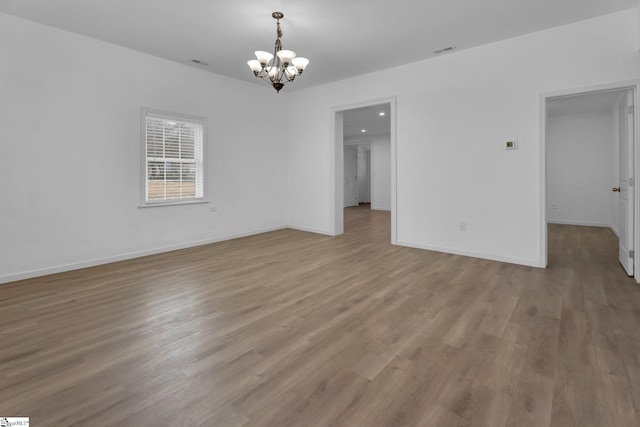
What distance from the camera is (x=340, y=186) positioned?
21.1 ft

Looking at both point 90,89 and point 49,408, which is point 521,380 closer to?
point 49,408

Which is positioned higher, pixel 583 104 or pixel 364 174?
pixel 583 104

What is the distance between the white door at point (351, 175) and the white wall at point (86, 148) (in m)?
7.20

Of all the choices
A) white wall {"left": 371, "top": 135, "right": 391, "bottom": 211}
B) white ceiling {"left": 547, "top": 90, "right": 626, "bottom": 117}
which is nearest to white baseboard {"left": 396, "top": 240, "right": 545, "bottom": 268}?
white ceiling {"left": 547, "top": 90, "right": 626, "bottom": 117}

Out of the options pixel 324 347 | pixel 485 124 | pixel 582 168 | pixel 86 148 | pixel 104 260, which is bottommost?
pixel 324 347

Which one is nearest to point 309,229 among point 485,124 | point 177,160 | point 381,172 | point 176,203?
point 176,203

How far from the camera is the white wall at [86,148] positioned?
3.66 metres

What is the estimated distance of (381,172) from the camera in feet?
36.9

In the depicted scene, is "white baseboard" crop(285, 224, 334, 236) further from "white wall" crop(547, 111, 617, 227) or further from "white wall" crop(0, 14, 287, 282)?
"white wall" crop(547, 111, 617, 227)

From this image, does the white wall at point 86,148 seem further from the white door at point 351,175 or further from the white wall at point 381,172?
the white door at point 351,175

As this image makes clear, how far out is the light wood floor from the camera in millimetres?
1580

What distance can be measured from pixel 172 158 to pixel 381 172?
765 cm

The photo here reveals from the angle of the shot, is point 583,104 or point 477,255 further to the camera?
point 583,104

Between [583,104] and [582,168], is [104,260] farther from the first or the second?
[582,168]
